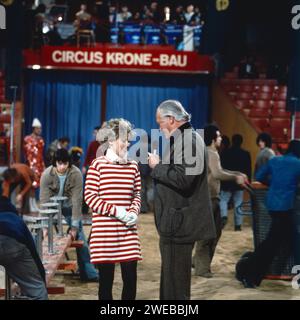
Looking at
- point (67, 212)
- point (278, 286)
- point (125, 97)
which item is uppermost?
point (125, 97)

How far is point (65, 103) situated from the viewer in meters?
14.6

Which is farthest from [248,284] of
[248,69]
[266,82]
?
[248,69]

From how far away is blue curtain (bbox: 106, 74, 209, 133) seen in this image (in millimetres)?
14742

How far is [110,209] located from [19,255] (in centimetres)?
64

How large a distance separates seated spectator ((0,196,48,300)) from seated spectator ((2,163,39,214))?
0.10 meters

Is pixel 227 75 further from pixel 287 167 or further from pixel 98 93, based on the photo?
pixel 287 167

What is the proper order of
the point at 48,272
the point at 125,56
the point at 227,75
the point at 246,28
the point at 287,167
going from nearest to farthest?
the point at 48,272 → the point at 287,167 → the point at 125,56 → the point at 227,75 → the point at 246,28

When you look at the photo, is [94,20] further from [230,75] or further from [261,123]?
[261,123]

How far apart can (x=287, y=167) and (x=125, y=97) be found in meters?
8.69

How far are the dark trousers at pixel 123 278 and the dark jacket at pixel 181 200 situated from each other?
0.96 ft

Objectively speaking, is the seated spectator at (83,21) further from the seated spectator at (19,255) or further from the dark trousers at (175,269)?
the dark trousers at (175,269)

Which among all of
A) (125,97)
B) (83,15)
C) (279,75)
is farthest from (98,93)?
(279,75)

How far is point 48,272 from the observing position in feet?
16.8

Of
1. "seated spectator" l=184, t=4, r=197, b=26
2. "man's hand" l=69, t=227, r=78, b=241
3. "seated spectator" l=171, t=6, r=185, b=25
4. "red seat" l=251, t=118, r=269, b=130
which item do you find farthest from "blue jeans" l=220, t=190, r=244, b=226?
"seated spectator" l=171, t=6, r=185, b=25
